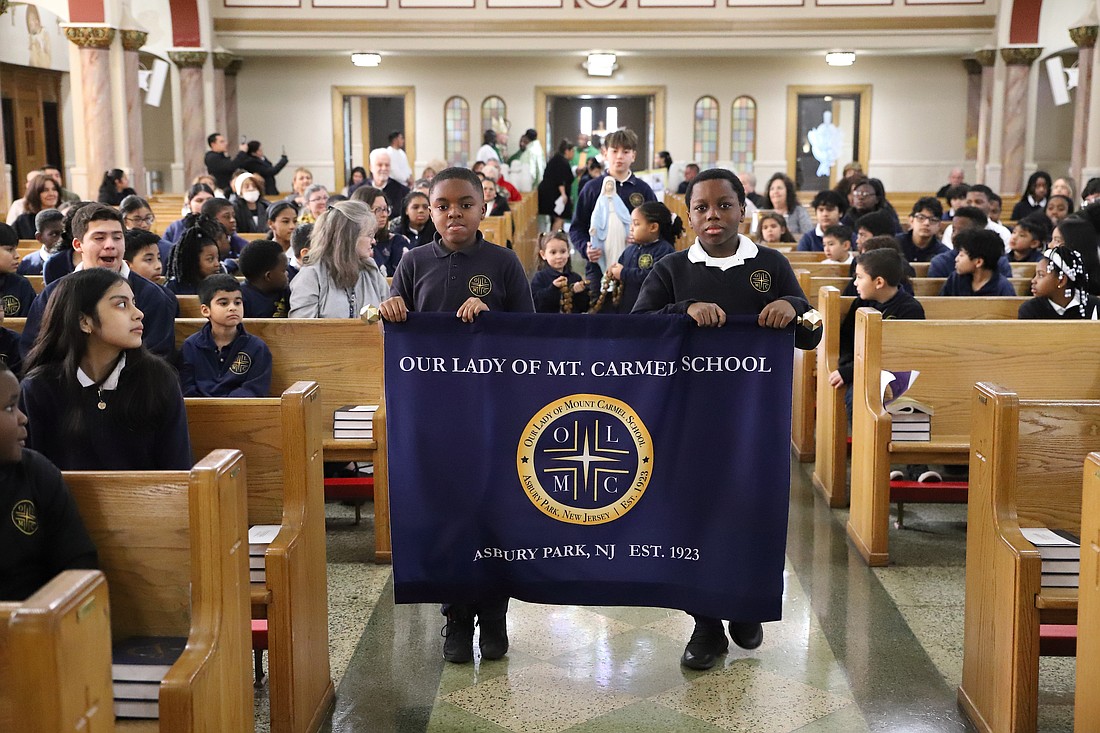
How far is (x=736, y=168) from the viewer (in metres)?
21.9

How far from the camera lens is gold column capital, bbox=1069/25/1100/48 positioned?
53.7ft

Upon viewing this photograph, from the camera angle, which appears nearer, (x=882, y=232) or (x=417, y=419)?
(x=417, y=419)

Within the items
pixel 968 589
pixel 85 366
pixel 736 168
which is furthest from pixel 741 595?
pixel 736 168

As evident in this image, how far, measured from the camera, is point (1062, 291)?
5.26m

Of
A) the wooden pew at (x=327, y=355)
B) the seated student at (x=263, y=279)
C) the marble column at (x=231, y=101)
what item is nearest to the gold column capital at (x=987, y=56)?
the marble column at (x=231, y=101)

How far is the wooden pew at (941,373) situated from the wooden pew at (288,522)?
2409 millimetres

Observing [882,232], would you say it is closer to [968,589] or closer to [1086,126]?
[968,589]

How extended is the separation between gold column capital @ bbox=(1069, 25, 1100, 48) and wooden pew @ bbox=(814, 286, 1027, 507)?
1260 cm

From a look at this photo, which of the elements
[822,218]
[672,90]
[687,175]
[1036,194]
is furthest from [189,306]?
[672,90]

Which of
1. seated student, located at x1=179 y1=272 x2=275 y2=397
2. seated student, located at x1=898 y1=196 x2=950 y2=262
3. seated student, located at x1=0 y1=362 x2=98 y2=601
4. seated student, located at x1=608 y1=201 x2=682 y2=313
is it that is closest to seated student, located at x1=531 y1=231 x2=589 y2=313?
seated student, located at x1=608 y1=201 x2=682 y2=313

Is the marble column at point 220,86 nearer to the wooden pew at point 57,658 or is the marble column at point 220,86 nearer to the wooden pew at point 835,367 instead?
the wooden pew at point 835,367

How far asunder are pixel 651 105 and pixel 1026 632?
65.7 ft

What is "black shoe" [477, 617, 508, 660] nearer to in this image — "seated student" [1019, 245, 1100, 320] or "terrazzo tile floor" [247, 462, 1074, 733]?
"terrazzo tile floor" [247, 462, 1074, 733]

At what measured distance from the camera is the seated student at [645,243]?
6.16 meters
